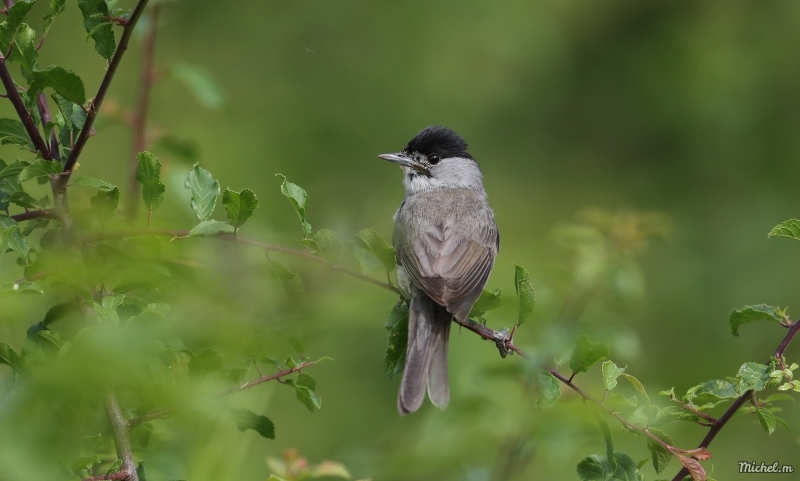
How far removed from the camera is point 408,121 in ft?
24.2

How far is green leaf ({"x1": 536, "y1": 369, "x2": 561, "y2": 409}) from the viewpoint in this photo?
1843 millimetres

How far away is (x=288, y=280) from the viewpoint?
159 centimetres

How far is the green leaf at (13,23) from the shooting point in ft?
5.20

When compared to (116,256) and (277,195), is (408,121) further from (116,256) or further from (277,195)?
(116,256)

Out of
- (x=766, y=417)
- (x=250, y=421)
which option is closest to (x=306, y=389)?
(x=250, y=421)

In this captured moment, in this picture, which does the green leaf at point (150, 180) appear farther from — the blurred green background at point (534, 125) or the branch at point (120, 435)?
the blurred green background at point (534, 125)

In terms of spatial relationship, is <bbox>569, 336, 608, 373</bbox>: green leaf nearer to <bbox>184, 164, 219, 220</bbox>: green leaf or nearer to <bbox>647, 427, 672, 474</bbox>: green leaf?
<bbox>647, 427, 672, 474</bbox>: green leaf

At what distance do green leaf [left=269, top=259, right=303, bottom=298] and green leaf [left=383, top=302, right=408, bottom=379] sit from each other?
70cm

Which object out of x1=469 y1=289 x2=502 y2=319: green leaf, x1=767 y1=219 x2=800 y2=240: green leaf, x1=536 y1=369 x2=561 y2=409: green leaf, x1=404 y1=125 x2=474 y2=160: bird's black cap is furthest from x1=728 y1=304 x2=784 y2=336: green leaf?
x1=404 y1=125 x2=474 y2=160: bird's black cap

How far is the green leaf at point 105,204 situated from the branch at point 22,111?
17 cm

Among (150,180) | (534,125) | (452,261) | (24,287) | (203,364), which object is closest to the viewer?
(24,287)

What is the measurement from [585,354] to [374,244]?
1.88 feet

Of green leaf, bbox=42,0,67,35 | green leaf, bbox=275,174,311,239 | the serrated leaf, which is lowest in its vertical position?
green leaf, bbox=42,0,67,35

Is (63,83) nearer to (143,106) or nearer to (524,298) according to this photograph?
(524,298)
